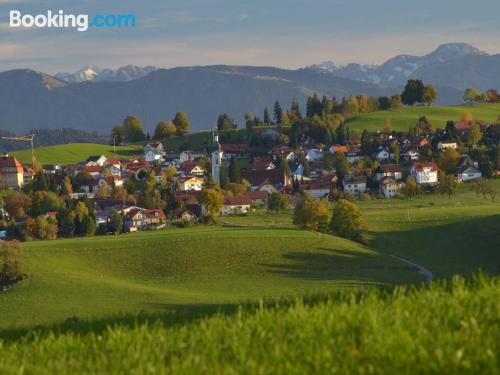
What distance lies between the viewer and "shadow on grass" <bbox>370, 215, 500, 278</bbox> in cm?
4675

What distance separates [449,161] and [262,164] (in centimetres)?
2223

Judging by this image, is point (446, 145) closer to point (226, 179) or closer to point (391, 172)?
point (391, 172)

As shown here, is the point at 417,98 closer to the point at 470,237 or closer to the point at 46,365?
the point at 470,237

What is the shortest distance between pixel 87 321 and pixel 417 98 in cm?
12417

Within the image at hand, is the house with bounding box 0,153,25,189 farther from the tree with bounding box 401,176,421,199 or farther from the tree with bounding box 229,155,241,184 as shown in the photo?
the tree with bounding box 401,176,421,199

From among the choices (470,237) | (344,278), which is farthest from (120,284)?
(470,237)

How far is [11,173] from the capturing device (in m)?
89.5

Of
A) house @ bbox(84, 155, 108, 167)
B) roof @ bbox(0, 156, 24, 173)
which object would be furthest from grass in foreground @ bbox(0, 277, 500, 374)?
house @ bbox(84, 155, 108, 167)

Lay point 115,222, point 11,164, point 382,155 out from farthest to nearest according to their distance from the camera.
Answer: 1. point 382,155
2. point 11,164
3. point 115,222

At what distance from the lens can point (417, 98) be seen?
12862 centimetres

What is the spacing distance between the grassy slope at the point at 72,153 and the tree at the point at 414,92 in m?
41.5

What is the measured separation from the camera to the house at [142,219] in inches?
2596

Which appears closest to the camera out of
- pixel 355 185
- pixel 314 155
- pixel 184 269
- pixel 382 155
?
pixel 184 269

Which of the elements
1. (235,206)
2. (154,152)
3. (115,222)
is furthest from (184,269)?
(154,152)
